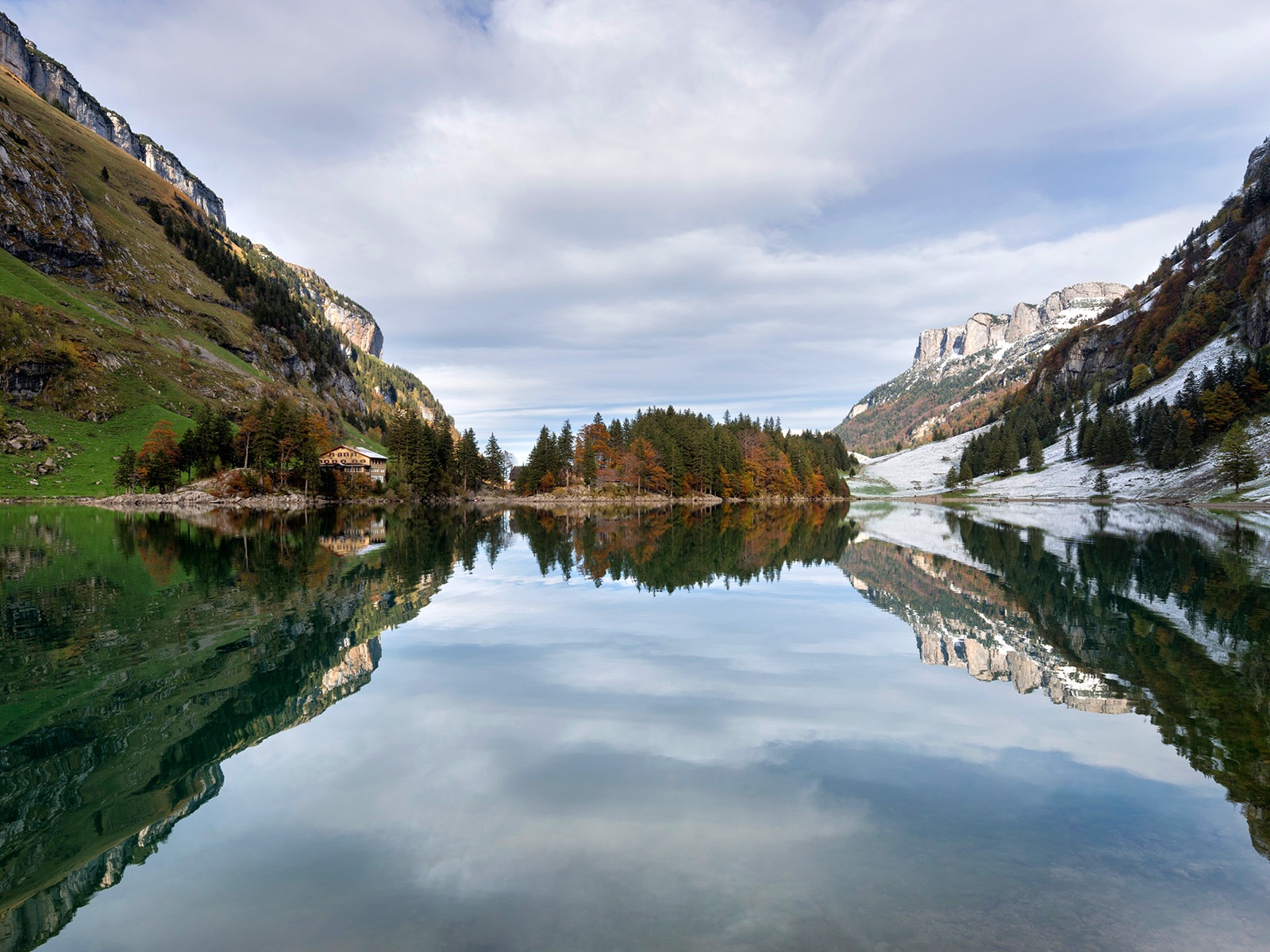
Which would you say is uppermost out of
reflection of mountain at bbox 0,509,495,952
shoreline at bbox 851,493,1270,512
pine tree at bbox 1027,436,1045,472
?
pine tree at bbox 1027,436,1045,472

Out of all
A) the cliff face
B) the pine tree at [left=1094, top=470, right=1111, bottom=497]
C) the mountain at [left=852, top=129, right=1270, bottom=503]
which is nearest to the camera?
the mountain at [left=852, top=129, right=1270, bottom=503]

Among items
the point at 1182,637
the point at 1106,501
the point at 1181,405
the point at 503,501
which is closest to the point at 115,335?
the point at 503,501

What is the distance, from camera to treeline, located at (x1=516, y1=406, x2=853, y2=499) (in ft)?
458

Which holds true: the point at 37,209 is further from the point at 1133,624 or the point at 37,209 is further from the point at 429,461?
the point at 1133,624

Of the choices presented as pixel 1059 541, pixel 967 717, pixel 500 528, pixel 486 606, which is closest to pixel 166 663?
pixel 486 606

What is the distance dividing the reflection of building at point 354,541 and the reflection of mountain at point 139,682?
703cm

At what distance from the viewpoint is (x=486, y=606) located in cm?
2333

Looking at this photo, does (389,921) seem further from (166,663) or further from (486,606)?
(486,606)

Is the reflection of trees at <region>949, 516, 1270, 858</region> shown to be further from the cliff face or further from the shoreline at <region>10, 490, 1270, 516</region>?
the cliff face

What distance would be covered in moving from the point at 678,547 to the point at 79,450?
11316 cm

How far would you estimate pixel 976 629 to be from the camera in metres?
19.6

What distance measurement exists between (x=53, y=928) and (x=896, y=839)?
883 cm

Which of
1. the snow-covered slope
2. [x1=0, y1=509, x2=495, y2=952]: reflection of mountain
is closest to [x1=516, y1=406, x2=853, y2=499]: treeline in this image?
the snow-covered slope

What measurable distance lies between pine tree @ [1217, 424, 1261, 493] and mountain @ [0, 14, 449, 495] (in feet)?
522
